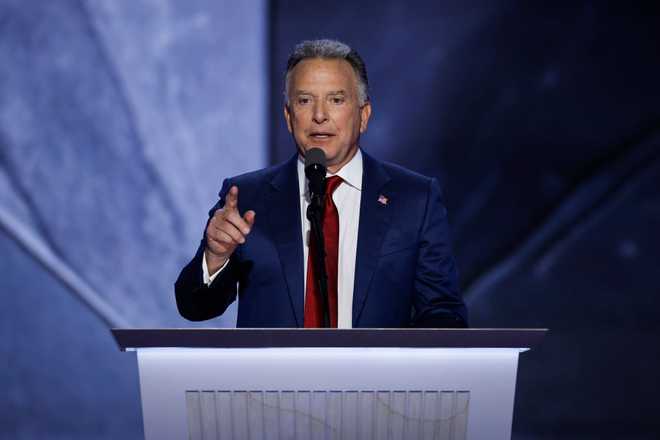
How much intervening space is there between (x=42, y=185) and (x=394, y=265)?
189 cm

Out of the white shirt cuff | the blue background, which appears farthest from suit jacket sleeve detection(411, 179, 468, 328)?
the blue background

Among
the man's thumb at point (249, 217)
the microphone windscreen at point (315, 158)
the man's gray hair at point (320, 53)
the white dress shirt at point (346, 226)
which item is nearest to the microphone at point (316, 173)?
the microphone windscreen at point (315, 158)

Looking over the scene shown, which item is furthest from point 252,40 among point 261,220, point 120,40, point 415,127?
point 261,220

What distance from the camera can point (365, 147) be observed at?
3352mm

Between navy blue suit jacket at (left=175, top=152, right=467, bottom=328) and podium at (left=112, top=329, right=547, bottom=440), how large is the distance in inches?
19.7

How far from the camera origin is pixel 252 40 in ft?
10.7

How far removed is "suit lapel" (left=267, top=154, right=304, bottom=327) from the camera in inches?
69.2

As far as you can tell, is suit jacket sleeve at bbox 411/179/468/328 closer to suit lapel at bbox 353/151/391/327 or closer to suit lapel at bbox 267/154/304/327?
suit lapel at bbox 353/151/391/327

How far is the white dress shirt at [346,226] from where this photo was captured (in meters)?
1.80

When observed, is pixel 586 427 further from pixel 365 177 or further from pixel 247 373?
pixel 247 373

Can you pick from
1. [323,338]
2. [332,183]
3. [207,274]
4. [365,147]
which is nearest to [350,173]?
[332,183]

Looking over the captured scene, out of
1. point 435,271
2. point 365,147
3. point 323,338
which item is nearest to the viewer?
point 323,338

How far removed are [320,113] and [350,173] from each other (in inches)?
6.6

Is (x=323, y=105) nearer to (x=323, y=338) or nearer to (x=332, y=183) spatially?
(x=332, y=183)
